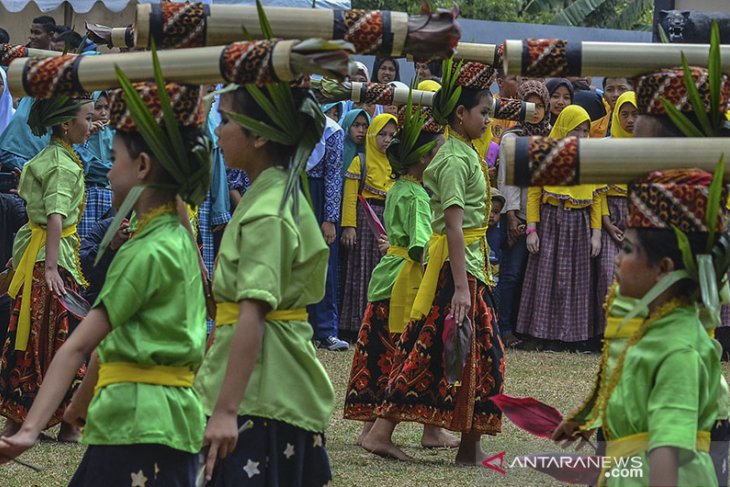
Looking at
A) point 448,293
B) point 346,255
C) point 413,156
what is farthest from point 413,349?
point 346,255

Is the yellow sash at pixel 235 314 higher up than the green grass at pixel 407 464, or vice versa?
the yellow sash at pixel 235 314

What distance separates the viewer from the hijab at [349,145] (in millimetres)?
11352

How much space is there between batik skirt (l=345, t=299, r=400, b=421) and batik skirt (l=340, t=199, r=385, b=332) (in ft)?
12.2

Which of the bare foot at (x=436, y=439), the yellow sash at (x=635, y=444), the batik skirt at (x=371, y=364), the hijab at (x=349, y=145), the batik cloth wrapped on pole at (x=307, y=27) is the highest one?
the batik cloth wrapped on pole at (x=307, y=27)

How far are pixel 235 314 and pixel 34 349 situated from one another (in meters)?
3.49

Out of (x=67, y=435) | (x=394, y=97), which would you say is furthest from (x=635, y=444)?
(x=67, y=435)

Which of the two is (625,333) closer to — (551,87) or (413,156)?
(413,156)

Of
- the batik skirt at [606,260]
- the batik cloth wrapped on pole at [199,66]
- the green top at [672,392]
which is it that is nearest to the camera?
the green top at [672,392]

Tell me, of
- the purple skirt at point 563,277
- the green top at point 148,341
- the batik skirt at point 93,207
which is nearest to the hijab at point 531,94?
the purple skirt at point 563,277

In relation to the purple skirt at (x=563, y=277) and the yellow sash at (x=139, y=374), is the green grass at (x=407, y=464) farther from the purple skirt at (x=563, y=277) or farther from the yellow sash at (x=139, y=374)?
the yellow sash at (x=139, y=374)

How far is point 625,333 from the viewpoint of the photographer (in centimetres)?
409

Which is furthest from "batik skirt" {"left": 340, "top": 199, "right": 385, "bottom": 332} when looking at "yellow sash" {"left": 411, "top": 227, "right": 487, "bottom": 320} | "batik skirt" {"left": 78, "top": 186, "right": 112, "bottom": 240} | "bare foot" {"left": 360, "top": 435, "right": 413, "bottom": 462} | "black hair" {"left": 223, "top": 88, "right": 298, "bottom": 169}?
"black hair" {"left": 223, "top": 88, "right": 298, "bottom": 169}

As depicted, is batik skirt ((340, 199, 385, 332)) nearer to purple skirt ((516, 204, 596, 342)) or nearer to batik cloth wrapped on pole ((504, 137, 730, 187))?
purple skirt ((516, 204, 596, 342))

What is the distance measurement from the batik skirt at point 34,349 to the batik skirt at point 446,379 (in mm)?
1895
